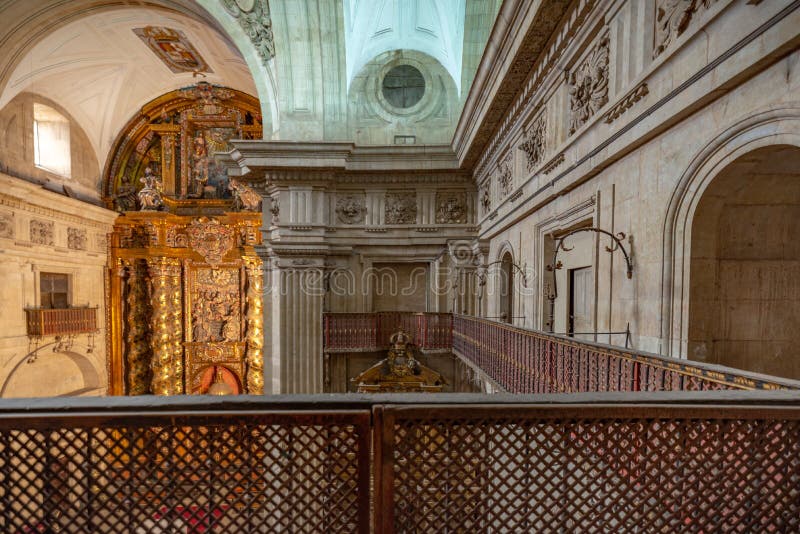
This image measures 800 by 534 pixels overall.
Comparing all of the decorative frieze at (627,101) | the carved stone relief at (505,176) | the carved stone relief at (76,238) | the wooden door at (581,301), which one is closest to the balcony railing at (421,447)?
the decorative frieze at (627,101)

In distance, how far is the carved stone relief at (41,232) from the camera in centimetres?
1216

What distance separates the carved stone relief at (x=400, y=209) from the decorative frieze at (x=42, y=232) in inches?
448

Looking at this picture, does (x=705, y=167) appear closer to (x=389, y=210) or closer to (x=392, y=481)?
(x=392, y=481)

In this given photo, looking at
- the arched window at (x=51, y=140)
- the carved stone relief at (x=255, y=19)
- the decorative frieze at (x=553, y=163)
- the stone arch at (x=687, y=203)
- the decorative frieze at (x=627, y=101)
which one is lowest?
the stone arch at (x=687, y=203)

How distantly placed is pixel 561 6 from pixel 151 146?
16572 millimetres

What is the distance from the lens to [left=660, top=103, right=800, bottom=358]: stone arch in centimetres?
221

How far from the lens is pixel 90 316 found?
45.3 feet

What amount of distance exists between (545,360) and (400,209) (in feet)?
22.5

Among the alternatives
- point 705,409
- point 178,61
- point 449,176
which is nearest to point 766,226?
point 705,409

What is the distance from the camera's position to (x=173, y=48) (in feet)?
42.4

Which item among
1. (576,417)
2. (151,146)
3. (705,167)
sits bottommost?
(576,417)

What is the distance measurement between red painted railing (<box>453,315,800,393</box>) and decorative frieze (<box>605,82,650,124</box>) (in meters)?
2.10

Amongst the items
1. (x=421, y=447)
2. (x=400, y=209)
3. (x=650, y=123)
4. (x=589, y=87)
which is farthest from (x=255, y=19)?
(x=421, y=447)

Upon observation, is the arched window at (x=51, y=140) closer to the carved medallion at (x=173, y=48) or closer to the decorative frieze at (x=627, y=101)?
the carved medallion at (x=173, y=48)
